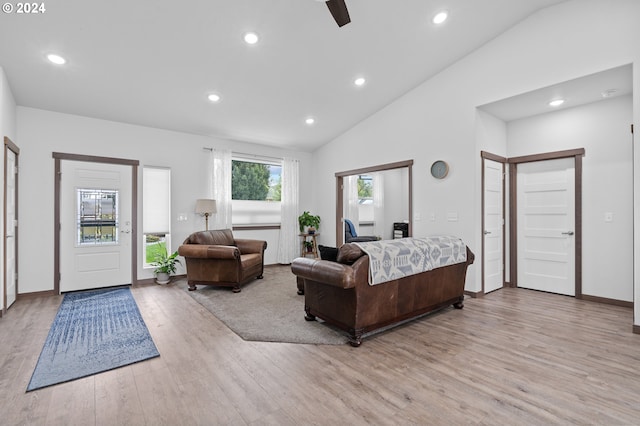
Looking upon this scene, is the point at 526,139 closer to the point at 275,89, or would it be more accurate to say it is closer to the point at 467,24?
the point at 467,24

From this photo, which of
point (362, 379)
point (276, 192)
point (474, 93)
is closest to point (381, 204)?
point (276, 192)

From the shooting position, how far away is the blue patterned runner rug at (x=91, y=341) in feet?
7.93

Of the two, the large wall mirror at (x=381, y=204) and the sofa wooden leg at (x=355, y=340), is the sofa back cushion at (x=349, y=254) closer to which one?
the sofa wooden leg at (x=355, y=340)

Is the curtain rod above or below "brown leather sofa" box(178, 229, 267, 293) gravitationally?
above

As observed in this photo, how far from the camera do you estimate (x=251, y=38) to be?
11.8 feet

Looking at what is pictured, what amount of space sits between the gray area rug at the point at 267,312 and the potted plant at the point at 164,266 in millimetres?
250

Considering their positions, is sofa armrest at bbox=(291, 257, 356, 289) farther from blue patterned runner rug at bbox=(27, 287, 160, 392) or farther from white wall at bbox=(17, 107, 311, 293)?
white wall at bbox=(17, 107, 311, 293)

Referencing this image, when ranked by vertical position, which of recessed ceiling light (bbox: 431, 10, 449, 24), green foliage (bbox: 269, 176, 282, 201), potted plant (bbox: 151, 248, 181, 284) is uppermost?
recessed ceiling light (bbox: 431, 10, 449, 24)

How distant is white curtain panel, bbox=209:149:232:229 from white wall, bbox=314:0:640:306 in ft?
8.56

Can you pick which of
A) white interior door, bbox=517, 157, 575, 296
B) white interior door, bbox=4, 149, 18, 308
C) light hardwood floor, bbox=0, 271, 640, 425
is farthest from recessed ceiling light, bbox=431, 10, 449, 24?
white interior door, bbox=4, 149, 18, 308

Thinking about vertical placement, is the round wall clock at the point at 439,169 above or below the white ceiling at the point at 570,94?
below

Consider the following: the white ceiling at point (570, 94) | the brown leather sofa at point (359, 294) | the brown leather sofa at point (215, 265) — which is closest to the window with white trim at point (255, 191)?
the brown leather sofa at point (215, 265)

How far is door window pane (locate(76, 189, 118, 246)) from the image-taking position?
480cm

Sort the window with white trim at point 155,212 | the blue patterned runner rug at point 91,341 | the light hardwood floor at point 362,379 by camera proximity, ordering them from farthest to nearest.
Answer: the window with white trim at point 155,212
the blue patterned runner rug at point 91,341
the light hardwood floor at point 362,379
